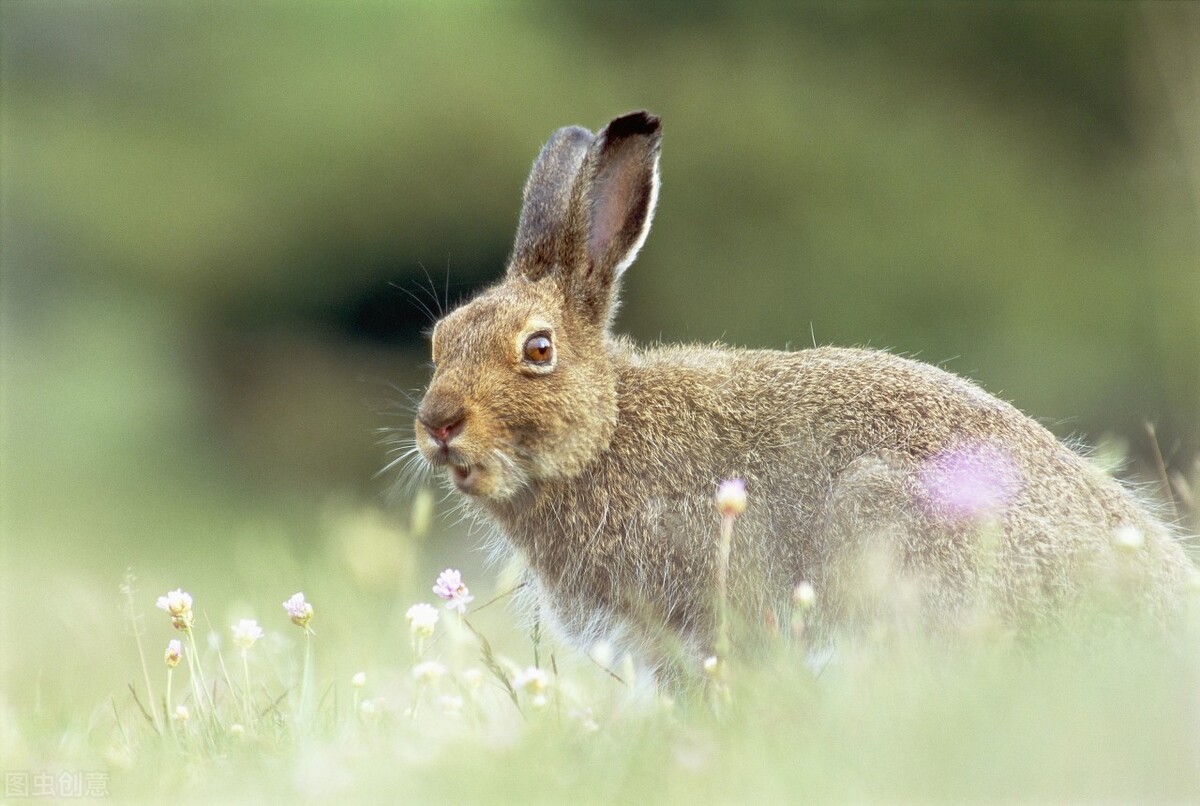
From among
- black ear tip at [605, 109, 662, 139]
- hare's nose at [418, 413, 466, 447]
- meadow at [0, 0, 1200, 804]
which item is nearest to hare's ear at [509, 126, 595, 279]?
black ear tip at [605, 109, 662, 139]

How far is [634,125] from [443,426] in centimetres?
134

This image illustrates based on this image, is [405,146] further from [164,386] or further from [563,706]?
[563,706]

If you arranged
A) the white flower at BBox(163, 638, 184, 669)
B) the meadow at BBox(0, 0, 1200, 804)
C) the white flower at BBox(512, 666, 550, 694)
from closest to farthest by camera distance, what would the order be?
1. the white flower at BBox(512, 666, 550, 694)
2. the white flower at BBox(163, 638, 184, 669)
3. the meadow at BBox(0, 0, 1200, 804)

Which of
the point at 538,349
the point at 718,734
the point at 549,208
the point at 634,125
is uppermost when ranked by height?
the point at 634,125

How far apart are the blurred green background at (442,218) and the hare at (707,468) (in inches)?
141

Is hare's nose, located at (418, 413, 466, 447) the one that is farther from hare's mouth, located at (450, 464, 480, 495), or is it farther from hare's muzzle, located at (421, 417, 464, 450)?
hare's mouth, located at (450, 464, 480, 495)

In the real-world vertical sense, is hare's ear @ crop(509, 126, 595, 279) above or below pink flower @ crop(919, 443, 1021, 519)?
above

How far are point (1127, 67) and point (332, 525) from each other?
6726 mm

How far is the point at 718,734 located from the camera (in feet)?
10.2

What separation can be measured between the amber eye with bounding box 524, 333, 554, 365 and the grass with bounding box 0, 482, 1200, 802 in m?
1.04

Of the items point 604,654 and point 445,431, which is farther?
point 445,431

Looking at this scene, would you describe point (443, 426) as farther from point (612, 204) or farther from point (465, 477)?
point (612, 204)

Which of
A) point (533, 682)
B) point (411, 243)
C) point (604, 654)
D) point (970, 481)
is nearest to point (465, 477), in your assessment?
point (604, 654)

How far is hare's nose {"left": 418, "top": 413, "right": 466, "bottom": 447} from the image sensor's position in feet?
14.6
